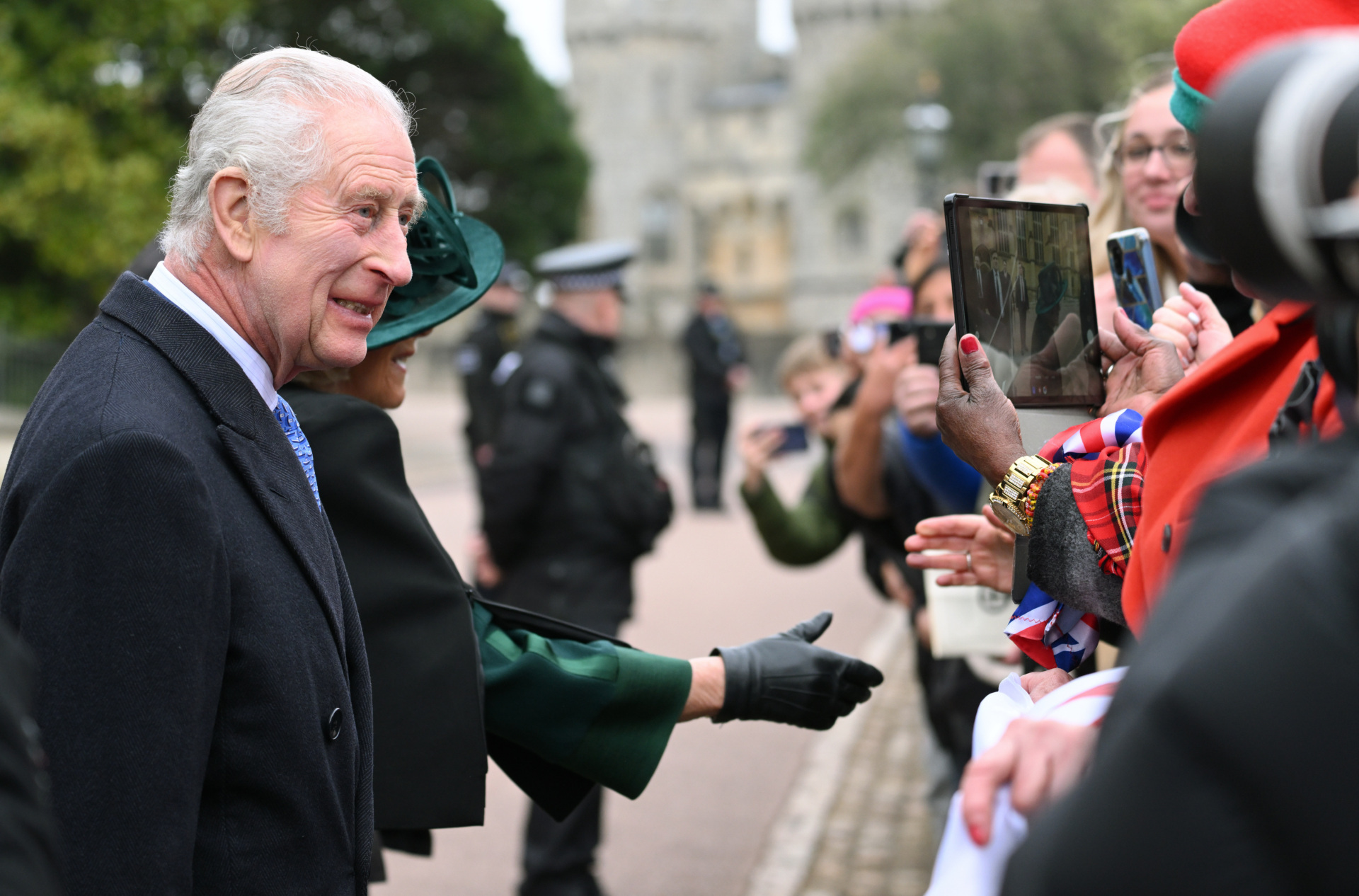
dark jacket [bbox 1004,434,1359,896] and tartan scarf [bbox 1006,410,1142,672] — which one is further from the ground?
dark jacket [bbox 1004,434,1359,896]

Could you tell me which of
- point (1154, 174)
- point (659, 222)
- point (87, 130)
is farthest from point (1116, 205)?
point (659, 222)

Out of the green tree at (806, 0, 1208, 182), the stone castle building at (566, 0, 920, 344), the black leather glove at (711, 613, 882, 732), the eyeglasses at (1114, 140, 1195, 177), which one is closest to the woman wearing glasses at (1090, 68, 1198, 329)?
the eyeglasses at (1114, 140, 1195, 177)

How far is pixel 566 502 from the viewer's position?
5.42 m

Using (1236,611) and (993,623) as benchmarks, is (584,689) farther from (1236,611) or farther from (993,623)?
(1236,611)

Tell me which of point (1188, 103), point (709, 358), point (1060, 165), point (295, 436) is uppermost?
point (1188, 103)

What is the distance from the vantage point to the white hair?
2086 mm

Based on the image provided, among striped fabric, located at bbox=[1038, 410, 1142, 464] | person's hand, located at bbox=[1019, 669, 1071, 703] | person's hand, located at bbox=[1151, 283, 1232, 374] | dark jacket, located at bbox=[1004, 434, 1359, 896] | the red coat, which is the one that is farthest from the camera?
person's hand, located at bbox=[1151, 283, 1232, 374]

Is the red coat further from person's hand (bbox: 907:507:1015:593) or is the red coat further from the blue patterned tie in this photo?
the blue patterned tie

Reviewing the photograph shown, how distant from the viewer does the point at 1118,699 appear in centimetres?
101

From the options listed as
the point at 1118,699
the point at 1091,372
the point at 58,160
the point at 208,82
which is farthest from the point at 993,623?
the point at 208,82

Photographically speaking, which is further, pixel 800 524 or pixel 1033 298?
pixel 800 524

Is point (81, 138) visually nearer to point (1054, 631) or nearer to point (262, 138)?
point (262, 138)

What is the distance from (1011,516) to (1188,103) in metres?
0.63

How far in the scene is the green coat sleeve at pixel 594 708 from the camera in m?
2.62
